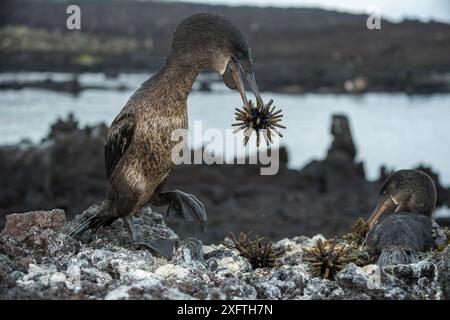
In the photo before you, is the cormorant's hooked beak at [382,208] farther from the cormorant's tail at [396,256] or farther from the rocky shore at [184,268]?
the cormorant's tail at [396,256]

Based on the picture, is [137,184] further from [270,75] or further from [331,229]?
[270,75]

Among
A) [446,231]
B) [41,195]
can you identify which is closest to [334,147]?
[41,195]

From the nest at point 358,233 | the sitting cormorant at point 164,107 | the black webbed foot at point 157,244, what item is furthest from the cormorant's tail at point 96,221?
the nest at point 358,233

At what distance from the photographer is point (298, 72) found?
50.4 m

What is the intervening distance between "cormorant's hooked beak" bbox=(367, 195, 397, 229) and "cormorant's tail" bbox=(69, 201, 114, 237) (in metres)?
2.22

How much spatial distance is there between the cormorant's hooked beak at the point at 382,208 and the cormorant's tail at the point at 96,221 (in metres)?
2.22

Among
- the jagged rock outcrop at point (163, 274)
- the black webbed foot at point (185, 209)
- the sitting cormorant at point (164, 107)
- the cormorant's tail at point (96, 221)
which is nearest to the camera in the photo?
the jagged rock outcrop at point (163, 274)

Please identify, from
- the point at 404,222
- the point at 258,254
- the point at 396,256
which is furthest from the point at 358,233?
the point at 258,254

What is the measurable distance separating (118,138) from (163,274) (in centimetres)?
126

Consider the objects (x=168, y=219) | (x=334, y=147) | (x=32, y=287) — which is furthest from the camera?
(x=334, y=147)

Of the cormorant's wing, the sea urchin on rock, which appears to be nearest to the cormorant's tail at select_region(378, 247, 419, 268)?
the sea urchin on rock

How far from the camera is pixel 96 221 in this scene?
6.08 metres

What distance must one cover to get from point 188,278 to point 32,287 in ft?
3.17

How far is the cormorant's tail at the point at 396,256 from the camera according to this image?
18.1 ft
